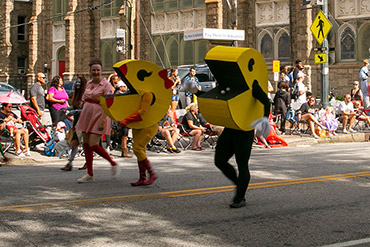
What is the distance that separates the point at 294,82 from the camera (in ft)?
70.6

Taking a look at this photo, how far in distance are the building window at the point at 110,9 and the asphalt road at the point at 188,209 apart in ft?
105

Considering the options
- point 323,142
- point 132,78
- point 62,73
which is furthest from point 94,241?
point 62,73

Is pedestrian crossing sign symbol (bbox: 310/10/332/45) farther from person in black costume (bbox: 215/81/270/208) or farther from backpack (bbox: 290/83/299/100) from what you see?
person in black costume (bbox: 215/81/270/208)

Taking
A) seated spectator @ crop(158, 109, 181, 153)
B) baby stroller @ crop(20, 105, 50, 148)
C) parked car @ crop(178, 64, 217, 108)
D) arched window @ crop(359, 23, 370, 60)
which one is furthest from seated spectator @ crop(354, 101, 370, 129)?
baby stroller @ crop(20, 105, 50, 148)

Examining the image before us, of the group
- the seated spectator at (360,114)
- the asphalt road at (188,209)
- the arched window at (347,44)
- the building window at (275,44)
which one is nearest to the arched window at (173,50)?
the building window at (275,44)

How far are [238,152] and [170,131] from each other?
8715 millimetres

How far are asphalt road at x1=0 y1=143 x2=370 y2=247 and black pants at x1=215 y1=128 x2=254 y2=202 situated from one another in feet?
1.05

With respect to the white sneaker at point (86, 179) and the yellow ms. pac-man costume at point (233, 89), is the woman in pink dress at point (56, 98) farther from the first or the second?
the yellow ms. pac-man costume at point (233, 89)

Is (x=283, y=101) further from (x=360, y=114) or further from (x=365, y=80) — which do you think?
(x=365, y=80)

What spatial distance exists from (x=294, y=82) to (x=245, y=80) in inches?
579

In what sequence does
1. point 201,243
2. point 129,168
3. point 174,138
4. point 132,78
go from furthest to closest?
point 174,138, point 129,168, point 132,78, point 201,243

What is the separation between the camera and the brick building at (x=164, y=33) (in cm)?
3066

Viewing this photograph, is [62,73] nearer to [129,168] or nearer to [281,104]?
[281,104]

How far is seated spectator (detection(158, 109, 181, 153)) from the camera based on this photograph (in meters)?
15.6
